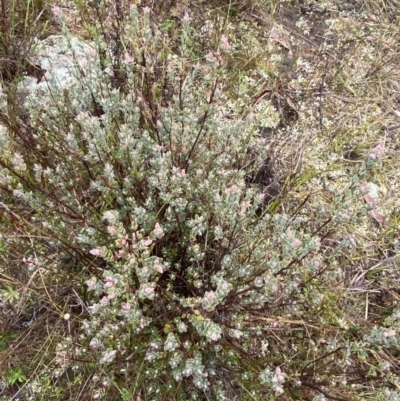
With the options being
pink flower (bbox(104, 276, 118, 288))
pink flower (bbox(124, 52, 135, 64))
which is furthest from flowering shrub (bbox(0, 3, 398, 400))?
pink flower (bbox(104, 276, 118, 288))

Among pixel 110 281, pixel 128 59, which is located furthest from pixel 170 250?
pixel 128 59

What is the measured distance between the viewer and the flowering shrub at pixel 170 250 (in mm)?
1889

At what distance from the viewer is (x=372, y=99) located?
3281 mm

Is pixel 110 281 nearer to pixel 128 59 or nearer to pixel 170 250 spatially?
pixel 170 250

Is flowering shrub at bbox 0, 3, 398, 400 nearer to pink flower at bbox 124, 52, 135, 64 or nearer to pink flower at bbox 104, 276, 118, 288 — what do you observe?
pink flower at bbox 124, 52, 135, 64

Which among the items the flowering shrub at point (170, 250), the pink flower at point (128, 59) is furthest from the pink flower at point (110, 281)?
the pink flower at point (128, 59)

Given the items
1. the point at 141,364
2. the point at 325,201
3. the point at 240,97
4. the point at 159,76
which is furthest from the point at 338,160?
the point at 141,364

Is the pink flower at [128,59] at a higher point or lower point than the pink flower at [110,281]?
higher

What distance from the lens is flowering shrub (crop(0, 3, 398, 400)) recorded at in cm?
189

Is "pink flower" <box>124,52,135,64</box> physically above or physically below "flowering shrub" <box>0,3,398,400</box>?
above

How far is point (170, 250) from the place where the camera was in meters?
2.21

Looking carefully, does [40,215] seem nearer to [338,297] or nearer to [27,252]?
[27,252]

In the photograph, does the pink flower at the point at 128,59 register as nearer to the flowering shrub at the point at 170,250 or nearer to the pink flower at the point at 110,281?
the flowering shrub at the point at 170,250

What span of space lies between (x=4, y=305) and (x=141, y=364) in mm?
841
